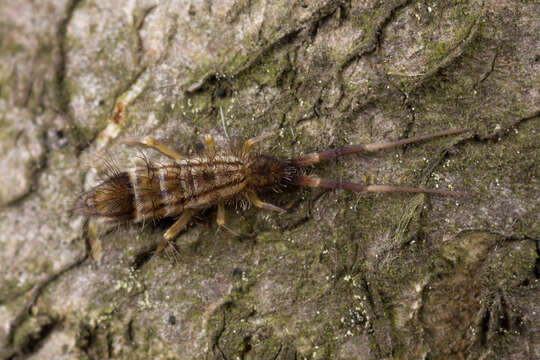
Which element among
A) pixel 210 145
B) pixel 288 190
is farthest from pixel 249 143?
pixel 288 190

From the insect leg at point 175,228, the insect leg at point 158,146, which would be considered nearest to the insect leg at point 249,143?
the insect leg at point 158,146

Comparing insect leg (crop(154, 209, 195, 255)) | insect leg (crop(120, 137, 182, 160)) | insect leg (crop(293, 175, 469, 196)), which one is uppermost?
insect leg (crop(120, 137, 182, 160))

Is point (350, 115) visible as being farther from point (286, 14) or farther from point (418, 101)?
point (286, 14)

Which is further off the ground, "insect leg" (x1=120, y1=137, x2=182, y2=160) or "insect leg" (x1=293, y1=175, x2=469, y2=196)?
"insect leg" (x1=120, y1=137, x2=182, y2=160)

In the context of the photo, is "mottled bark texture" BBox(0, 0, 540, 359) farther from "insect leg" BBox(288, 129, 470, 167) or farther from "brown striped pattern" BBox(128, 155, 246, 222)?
"brown striped pattern" BBox(128, 155, 246, 222)

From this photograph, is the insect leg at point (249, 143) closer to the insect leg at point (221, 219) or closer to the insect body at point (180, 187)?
the insect body at point (180, 187)

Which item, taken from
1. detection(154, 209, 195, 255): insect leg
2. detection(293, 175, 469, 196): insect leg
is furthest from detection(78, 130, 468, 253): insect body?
detection(293, 175, 469, 196): insect leg
